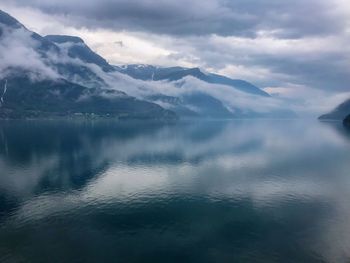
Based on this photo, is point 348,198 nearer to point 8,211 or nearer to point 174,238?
point 174,238

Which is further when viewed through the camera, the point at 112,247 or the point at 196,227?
the point at 196,227

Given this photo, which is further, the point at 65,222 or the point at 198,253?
the point at 65,222

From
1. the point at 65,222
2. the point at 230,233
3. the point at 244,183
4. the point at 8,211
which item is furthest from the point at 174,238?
the point at 244,183

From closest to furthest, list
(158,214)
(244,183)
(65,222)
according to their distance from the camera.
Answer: (65,222) → (158,214) → (244,183)

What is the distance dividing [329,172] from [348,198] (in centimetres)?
5725

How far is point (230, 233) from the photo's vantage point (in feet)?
338

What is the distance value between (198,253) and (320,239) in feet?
123

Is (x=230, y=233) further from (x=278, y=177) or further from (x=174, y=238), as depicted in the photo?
(x=278, y=177)

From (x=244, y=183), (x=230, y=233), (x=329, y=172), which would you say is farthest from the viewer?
(x=329, y=172)

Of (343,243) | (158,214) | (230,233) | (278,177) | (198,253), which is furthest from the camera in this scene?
(278,177)

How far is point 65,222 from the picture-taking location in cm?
11069

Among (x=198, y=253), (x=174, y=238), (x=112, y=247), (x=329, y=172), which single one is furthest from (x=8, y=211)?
(x=329, y=172)

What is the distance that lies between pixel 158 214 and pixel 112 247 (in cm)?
2847

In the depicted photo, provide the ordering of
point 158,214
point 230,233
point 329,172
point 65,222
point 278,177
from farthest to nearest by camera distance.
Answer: point 329,172
point 278,177
point 158,214
point 65,222
point 230,233
